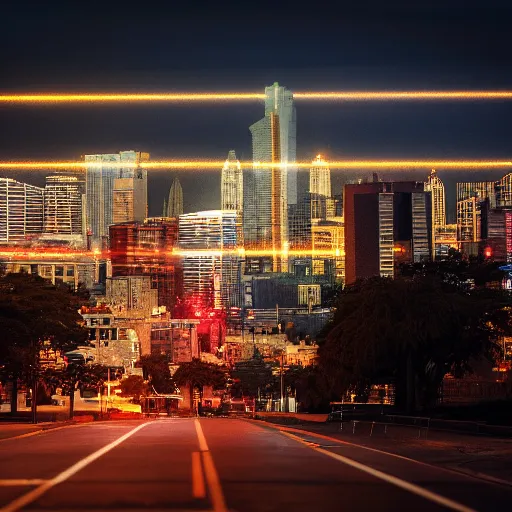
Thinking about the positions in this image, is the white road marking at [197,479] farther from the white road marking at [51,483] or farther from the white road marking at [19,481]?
the white road marking at [19,481]

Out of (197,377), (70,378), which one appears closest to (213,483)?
(70,378)

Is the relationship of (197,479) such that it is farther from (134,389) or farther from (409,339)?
(134,389)

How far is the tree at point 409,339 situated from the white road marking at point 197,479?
31242 mm

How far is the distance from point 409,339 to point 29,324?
29.9 meters

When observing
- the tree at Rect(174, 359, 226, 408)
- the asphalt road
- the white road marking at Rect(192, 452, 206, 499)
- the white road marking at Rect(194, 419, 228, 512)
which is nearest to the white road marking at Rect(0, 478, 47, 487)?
the asphalt road

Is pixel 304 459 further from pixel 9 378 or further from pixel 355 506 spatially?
pixel 9 378

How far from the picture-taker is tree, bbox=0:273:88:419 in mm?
67062

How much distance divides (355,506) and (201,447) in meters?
12.2

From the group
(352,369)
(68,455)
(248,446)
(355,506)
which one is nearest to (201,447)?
(248,446)

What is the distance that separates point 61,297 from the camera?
93.3 metres

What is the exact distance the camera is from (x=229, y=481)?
18.5 meters

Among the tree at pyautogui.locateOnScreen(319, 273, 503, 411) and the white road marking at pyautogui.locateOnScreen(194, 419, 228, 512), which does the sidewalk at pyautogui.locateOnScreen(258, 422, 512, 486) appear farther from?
the tree at pyautogui.locateOnScreen(319, 273, 503, 411)

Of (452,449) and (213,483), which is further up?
(213,483)

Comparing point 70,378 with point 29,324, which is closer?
point 29,324
